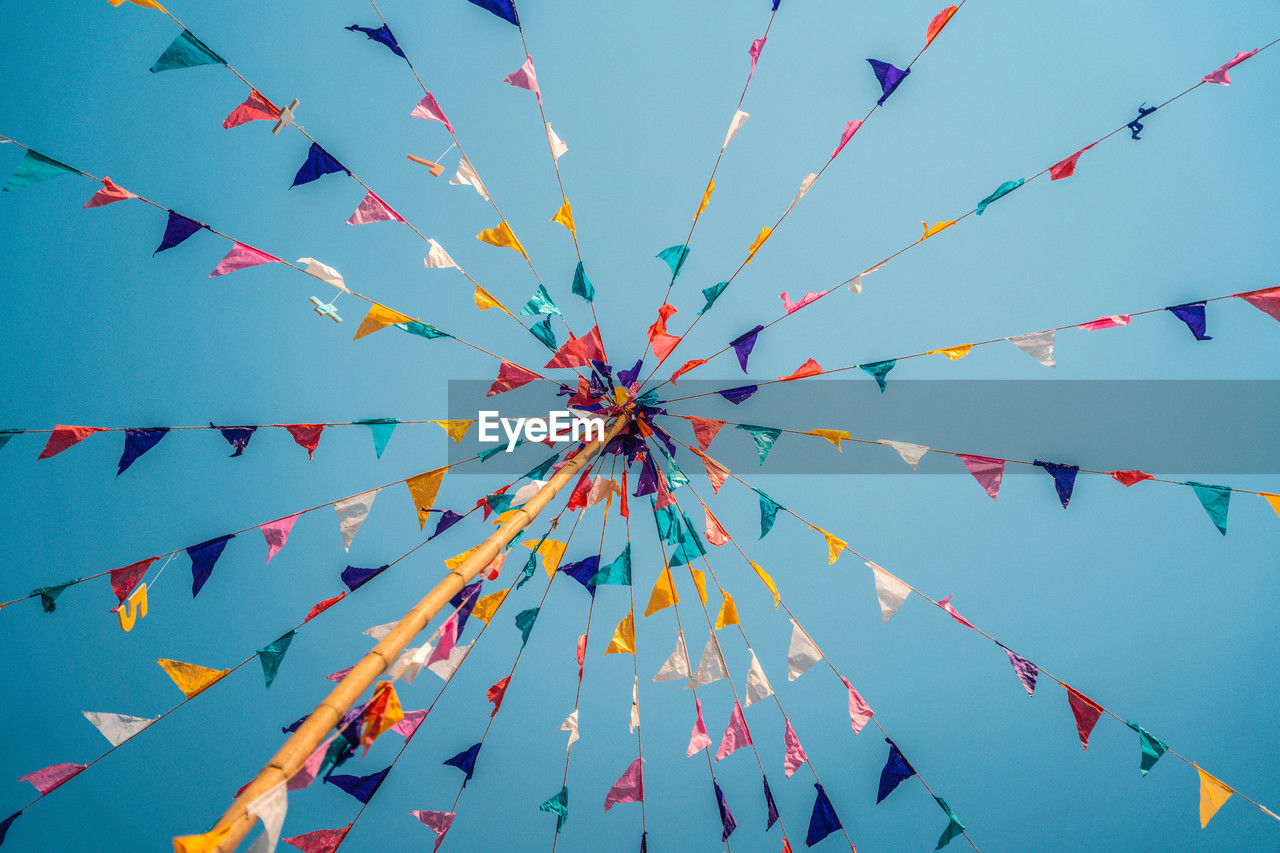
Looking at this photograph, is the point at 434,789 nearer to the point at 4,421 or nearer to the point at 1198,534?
the point at 4,421

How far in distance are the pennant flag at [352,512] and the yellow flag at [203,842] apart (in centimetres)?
259

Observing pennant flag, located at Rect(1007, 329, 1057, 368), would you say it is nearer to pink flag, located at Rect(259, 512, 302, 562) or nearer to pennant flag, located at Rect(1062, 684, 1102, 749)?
pennant flag, located at Rect(1062, 684, 1102, 749)

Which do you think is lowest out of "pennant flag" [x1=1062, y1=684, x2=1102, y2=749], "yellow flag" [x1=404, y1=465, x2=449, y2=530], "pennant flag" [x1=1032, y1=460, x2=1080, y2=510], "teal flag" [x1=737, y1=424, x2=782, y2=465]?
"pennant flag" [x1=1062, y1=684, x2=1102, y2=749]

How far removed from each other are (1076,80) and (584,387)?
541 centimetres

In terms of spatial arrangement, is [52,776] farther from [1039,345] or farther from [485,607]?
[1039,345]

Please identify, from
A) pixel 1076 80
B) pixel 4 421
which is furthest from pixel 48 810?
pixel 1076 80

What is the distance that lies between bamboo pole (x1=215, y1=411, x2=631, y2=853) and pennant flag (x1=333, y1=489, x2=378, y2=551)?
4.77 feet

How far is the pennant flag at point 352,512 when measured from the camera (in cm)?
457


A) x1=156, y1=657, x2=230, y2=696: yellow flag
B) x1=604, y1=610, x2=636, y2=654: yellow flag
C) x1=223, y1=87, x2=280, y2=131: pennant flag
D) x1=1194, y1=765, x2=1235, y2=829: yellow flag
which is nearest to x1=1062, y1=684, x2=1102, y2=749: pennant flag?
x1=1194, y1=765, x2=1235, y2=829: yellow flag

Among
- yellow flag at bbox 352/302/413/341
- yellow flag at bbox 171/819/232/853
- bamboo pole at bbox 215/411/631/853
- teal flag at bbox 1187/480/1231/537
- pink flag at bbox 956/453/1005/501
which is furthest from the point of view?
pink flag at bbox 956/453/1005/501

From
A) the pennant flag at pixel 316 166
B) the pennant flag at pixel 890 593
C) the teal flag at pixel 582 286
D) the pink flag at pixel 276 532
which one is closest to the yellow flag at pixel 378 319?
the pennant flag at pixel 316 166

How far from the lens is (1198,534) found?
729cm

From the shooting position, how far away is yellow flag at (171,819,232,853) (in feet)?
6.61

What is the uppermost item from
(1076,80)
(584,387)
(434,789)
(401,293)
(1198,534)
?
(1076,80)
